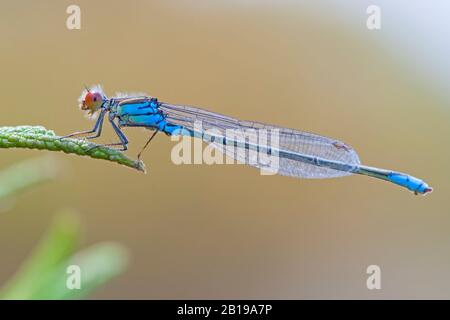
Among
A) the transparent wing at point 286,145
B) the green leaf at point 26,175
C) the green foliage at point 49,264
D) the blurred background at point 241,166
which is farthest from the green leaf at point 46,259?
the blurred background at point 241,166

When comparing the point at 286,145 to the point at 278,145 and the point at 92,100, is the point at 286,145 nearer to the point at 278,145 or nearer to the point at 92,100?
the point at 278,145

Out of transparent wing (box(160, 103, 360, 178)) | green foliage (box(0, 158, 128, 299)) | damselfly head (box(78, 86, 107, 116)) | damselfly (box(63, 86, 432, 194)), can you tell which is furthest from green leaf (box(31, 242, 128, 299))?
transparent wing (box(160, 103, 360, 178))

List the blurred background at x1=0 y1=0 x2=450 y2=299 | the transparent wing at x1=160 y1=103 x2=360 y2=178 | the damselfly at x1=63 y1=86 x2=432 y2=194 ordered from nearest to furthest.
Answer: the damselfly at x1=63 y1=86 x2=432 y2=194 → the transparent wing at x1=160 y1=103 x2=360 y2=178 → the blurred background at x1=0 y1=0 x2=450 y2=299

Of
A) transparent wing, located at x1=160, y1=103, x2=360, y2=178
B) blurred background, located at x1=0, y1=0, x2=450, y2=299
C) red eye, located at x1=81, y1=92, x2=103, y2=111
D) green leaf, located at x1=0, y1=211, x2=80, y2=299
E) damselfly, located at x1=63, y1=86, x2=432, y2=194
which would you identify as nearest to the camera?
green leaf, located at x1=0, y1=211, x2=80, y2=299

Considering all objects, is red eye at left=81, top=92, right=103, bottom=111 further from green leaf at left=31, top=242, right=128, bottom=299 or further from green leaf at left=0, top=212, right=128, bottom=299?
green leaf at left=0, top=212, right=128, bottom=299

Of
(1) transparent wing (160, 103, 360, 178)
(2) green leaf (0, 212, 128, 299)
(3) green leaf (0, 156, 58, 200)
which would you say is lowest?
(2) green leaf (0, 212, 128, 299)

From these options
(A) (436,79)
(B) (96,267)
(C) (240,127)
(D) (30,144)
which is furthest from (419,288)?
(D) (30,144)
